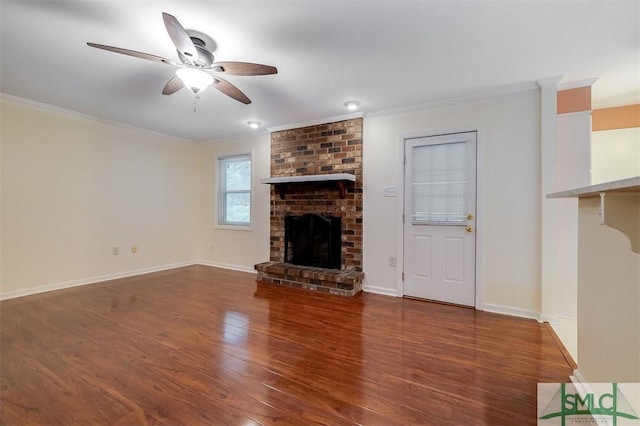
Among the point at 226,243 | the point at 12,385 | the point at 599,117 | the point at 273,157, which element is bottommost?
the point at 12,385

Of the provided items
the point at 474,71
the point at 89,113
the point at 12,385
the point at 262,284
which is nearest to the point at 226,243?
the point at 262,284

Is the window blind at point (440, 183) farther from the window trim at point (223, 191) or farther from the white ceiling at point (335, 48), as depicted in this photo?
the window trim at point (223, 191)

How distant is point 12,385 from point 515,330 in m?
3.83

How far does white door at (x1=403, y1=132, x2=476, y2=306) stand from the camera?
3.15m

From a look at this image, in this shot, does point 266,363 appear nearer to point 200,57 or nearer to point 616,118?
point 200,57

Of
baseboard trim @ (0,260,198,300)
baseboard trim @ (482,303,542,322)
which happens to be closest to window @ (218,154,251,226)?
baseboard trim @ (0,260,198,300)

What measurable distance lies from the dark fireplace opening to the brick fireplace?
0.05ft

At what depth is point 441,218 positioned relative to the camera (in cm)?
330

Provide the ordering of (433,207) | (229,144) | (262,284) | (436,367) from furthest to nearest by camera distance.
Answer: (229,144)
(262,284)
(433,207)
(436,367)

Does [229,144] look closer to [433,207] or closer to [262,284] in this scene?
[262,284]

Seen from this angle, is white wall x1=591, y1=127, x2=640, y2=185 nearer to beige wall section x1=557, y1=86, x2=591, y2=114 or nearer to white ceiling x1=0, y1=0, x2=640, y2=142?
white ceiling x1=0, y1=0, x2=640, y2=142

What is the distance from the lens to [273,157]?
4.50m

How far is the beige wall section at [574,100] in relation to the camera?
2771 millimetres

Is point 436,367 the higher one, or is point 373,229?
point 373,229
